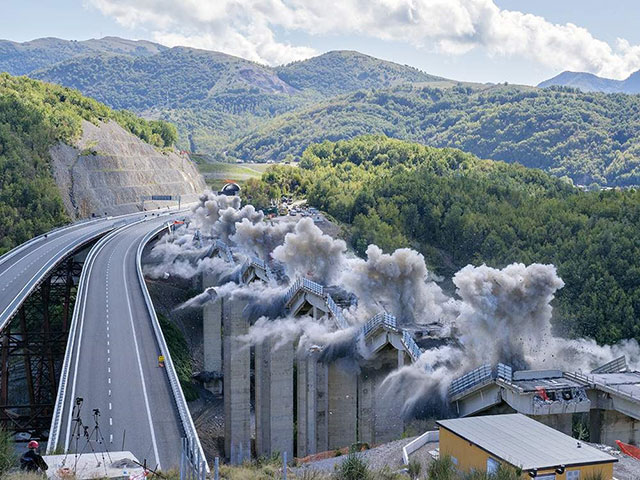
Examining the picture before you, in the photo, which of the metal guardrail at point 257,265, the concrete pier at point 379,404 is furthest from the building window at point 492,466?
the metal guardrail at point 257,265

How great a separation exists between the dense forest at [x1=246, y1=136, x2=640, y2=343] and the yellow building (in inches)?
2221

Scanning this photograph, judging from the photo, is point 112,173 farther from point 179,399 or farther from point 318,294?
point 179,399

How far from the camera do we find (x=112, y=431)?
127 ft

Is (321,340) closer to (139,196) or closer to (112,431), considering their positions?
(112,431)

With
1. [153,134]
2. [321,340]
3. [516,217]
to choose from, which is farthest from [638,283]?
[153,134]

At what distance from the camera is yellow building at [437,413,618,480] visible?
29.4 metres

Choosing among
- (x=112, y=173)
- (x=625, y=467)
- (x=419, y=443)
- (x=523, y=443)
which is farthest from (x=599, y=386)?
(x=112, y=173)

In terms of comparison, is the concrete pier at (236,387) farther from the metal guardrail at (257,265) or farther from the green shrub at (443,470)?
the green shrub at (443,470)

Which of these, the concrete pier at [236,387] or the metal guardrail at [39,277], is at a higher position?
the metal guardrail at [39,277]

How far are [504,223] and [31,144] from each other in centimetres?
7328

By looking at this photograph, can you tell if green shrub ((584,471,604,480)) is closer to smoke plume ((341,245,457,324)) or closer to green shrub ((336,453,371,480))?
green shrub ((336,453,371,480))

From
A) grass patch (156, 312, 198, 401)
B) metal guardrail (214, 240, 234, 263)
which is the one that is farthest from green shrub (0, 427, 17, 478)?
metal guardrail (214, 240, 234, 263)

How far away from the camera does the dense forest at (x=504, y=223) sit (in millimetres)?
93625

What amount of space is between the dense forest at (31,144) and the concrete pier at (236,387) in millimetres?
38419
